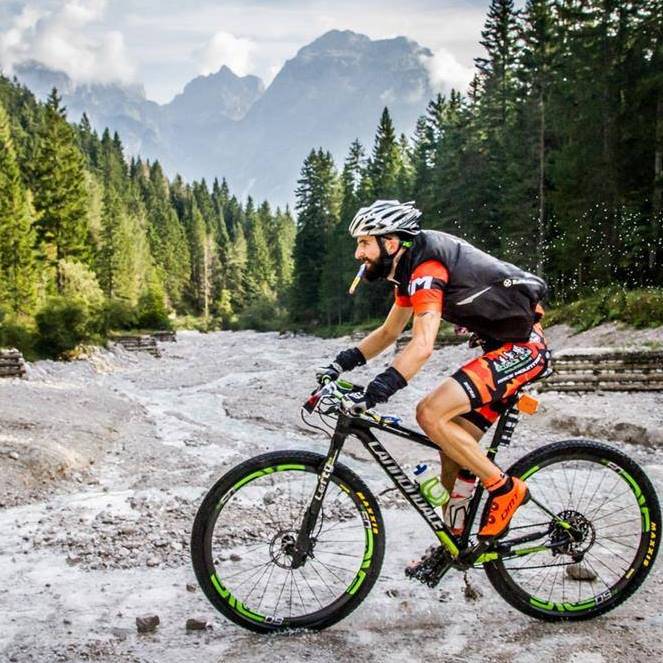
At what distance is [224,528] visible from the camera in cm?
461

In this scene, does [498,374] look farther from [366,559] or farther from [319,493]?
[366,559]

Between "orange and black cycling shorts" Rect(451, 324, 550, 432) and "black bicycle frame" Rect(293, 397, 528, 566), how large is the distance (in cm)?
14

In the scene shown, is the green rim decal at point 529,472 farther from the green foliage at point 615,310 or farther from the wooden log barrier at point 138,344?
the wooden log barrier at point 138,344

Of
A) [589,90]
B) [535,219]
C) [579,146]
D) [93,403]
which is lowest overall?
[93,403]

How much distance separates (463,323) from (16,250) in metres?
50.7

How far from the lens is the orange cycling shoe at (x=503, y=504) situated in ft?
14.2

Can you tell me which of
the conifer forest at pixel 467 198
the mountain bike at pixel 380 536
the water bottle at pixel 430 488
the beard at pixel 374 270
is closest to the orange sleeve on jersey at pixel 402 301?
the beard at pixel 374 270

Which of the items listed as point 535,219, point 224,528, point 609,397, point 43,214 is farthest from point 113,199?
point 224,528

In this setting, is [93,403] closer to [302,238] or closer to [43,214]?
[43,214]

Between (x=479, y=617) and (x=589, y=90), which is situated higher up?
(x=589, y=90)

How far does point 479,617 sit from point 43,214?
61.2 metres

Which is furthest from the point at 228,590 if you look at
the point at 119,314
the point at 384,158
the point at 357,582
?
the point at 384,158

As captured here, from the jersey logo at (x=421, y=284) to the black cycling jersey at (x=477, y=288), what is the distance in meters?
0.02

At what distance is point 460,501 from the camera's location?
4562 millimetres
